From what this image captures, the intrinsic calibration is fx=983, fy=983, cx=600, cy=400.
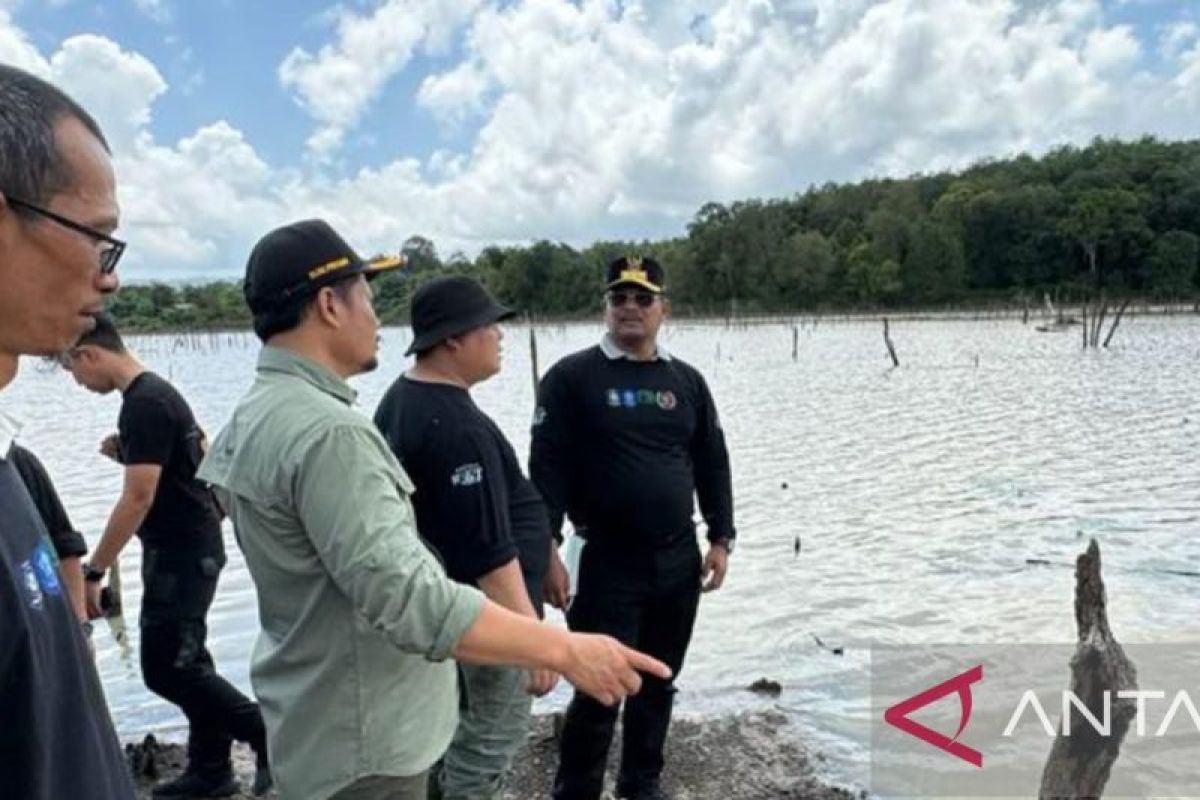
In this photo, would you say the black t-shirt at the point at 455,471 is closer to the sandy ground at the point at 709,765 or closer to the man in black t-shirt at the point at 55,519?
the man in black t-shirt at the point at 55,519

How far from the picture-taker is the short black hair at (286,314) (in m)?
2.21

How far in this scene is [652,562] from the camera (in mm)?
4156

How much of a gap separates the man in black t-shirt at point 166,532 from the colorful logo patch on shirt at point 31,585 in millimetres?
3095

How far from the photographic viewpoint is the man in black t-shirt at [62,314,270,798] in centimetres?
398

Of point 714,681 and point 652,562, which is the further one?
point 714,681

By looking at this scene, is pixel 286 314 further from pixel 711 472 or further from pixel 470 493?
pixel 711 472

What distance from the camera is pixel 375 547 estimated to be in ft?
6.18

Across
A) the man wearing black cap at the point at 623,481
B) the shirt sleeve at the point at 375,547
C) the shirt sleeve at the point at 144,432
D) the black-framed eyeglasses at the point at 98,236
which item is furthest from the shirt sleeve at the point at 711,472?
the black-framed eyeglasses at the point at 98,236

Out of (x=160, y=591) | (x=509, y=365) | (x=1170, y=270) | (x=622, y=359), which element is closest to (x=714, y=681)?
(x=622, y=359)

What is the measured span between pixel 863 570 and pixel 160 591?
24.7 feet

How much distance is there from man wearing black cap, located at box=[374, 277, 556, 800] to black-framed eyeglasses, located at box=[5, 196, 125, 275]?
173 centimetres

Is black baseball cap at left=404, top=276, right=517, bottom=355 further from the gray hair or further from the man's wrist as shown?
the gray hair

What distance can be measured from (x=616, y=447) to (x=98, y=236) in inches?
121

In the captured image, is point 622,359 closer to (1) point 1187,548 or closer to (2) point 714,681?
(2) point 714,681
